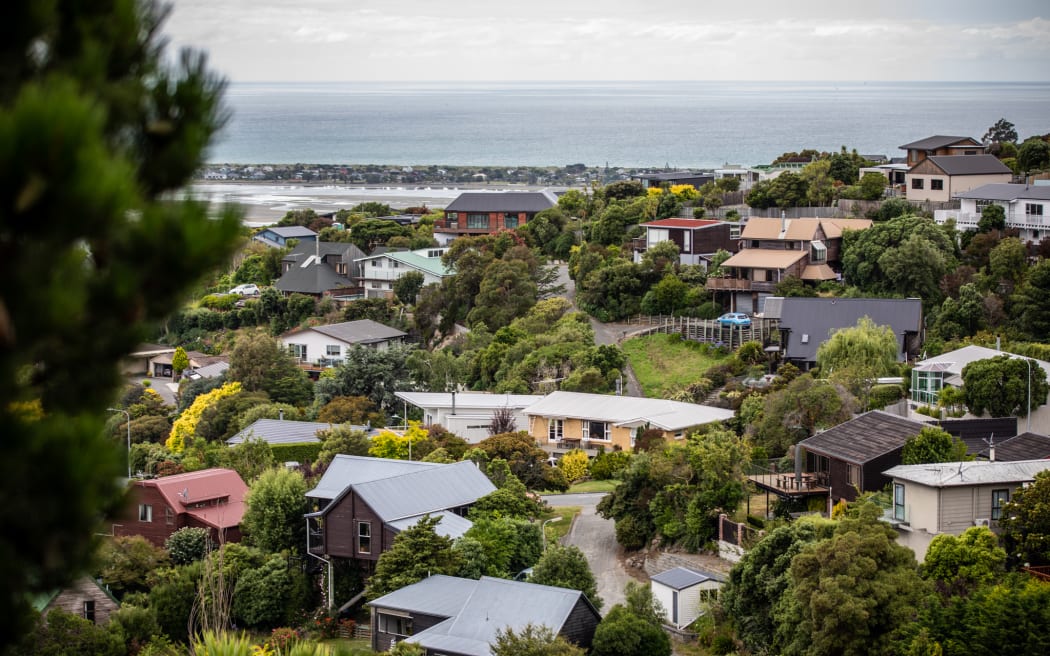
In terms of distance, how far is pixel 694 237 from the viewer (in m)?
44.2

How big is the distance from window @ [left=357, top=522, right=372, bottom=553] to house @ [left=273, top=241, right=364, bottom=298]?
97.8ft

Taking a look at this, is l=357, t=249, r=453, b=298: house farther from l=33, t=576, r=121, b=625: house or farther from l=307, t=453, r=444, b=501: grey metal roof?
l=33, t=576, r=121, b=625: house

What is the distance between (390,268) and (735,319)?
20.7 meters

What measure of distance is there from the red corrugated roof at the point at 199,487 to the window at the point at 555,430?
338 inches

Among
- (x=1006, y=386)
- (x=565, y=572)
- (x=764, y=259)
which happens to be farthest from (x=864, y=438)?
(x=764, y=259)

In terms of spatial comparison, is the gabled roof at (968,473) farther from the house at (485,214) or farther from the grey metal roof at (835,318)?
the house at (485,214)

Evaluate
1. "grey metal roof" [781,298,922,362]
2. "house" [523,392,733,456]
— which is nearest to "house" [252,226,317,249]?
"house" [523,392,733,456]

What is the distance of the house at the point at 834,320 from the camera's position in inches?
1332

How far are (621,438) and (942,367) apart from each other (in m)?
8.40

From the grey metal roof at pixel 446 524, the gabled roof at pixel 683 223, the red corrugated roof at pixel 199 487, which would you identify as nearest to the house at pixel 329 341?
the gabled roof at pixel 683 223

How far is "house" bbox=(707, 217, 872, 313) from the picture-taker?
129 ft

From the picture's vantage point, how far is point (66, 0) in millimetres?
4316

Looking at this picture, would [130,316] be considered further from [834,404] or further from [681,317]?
[681,317]

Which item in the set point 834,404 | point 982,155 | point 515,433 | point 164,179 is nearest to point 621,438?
point 515,433
